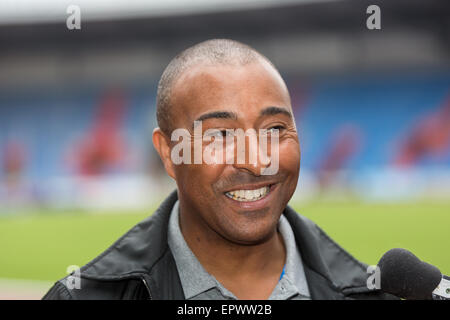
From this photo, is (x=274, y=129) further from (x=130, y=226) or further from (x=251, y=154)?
(x=130, y=226)

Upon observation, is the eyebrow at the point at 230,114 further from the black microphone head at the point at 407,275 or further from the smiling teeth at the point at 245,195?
the black microphone head at the point at 407,275

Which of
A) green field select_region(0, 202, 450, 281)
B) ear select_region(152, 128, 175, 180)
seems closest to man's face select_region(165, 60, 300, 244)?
ear select_region(152, 128, 175, 180)

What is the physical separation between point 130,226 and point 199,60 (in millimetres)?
9982

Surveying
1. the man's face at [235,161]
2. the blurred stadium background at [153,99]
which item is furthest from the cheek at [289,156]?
the blurred stadium background at [153,99]

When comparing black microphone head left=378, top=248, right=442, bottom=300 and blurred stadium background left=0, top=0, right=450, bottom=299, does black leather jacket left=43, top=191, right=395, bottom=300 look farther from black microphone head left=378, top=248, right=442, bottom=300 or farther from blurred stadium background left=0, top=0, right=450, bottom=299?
blurred stadium background left=0, top=0, right=450, bottom=299

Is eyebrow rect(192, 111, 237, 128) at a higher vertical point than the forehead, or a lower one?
lower

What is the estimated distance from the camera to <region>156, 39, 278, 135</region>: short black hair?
1871mm

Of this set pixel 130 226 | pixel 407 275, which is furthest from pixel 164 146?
pixel 130 226

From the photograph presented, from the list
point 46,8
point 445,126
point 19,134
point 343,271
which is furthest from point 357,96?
point 343,271

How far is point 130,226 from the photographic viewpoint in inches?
453

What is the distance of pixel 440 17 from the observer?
16688 mm
